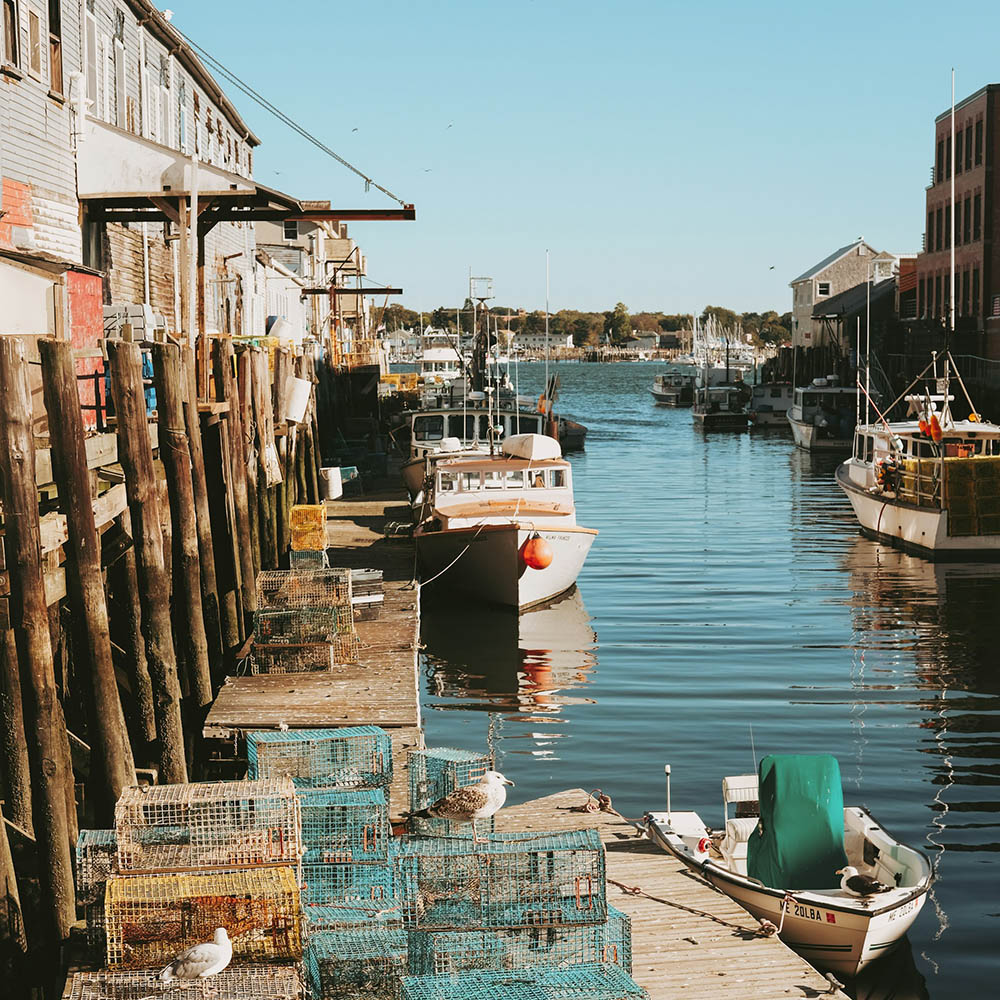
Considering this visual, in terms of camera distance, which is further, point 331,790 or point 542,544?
point 542,544

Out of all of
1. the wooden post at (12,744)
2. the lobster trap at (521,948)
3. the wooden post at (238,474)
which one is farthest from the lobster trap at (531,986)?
the wooden post at (238,474)

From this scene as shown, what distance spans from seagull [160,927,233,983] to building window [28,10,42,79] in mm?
16299

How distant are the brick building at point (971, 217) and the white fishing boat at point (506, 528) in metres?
36.0

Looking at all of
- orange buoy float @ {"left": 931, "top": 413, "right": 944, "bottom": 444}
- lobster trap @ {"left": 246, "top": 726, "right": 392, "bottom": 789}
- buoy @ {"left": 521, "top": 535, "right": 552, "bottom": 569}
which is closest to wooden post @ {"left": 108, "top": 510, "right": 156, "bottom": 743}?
lobster trap @ {"left": 246, "top": 726, "right": 392, "bottom": 789}

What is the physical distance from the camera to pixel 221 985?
20.8ft

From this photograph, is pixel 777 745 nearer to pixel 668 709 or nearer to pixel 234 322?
pixel 668 709

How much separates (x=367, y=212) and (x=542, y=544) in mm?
6408

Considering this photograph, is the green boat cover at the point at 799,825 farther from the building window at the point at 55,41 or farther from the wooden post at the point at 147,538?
the building window at the point at 55,41

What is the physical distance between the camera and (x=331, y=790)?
9078 millimetres

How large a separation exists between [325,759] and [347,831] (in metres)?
1.82

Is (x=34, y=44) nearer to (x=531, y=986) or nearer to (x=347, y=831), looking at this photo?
(x=347, y=831)

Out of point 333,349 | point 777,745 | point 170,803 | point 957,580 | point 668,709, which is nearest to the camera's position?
point 170,803

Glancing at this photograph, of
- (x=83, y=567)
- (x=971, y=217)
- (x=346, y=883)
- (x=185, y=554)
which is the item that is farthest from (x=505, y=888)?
(x=971, y=217)

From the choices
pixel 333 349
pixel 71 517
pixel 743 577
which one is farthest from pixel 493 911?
pixel 333 349
